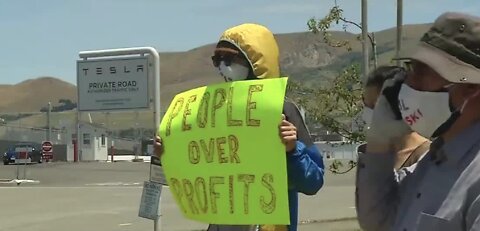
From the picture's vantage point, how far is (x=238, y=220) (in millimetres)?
3693

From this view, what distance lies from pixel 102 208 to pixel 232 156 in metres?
16.6

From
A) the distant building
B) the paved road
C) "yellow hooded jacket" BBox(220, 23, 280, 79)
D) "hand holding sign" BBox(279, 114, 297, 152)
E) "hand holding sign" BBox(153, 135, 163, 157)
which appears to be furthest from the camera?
the distant building

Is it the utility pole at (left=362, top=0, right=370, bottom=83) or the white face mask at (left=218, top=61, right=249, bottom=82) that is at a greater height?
the utility pole at (left=362, top=0, right=370, bottom=83)

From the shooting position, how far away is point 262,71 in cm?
389

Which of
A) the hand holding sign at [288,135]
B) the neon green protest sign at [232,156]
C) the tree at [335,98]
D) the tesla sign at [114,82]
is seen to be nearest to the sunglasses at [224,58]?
the neon green protest sign at [232,156]

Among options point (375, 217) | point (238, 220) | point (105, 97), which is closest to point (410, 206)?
point (375, 217)

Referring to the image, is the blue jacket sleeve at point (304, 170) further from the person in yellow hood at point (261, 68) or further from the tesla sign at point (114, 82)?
the tesla sign at point (114, 82)

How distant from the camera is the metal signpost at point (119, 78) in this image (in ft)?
26.0

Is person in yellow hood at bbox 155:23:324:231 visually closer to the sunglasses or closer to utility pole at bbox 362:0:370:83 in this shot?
the sunglasses

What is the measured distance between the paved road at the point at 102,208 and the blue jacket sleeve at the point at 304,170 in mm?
10774

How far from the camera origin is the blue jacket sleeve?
3.68m

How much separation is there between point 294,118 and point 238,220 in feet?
1.77

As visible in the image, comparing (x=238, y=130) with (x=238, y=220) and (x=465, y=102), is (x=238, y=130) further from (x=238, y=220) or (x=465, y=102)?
(x=465, y=102)

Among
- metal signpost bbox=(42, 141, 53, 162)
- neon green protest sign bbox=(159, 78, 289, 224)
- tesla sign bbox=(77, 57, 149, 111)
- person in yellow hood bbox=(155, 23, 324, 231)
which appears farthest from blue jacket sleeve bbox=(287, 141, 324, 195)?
metal signpost bbox=(42, 141, 53, 162)
